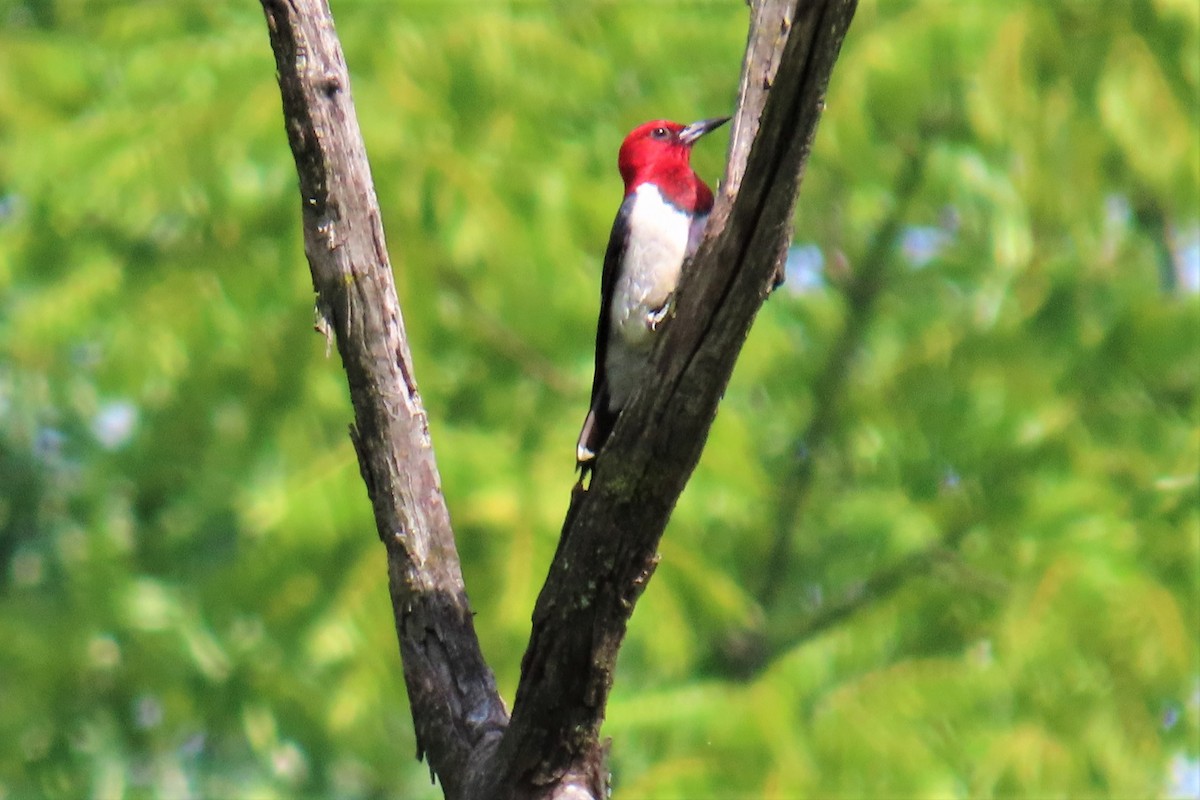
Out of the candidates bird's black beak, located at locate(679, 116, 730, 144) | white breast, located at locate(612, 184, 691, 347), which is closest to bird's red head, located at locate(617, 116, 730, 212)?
bird's black beak, located at locate(679, 116, 730, 144)

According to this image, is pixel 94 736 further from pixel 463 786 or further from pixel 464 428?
pixel 463 786

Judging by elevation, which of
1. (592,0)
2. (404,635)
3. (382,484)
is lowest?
(404,635)

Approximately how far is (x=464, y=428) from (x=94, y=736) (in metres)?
2.85

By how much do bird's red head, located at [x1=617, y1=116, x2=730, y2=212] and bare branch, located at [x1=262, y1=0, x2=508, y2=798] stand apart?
1.45 m

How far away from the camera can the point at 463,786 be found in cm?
328

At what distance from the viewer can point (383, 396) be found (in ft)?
11.3

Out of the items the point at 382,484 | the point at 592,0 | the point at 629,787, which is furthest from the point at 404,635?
the point at 592,0

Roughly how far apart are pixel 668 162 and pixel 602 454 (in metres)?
2.24

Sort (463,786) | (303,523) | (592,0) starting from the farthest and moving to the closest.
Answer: (592,0) → (303,523) → (463,786)

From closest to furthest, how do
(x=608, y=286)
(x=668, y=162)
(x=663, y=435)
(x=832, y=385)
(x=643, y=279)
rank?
(x=663, y=435) < (x=643, y=279) < (x=608, y=286) < (x=668, y=162) < (x=832, y=385)

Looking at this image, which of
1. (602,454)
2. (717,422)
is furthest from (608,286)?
(602,454)

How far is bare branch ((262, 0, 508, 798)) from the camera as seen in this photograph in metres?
3.29

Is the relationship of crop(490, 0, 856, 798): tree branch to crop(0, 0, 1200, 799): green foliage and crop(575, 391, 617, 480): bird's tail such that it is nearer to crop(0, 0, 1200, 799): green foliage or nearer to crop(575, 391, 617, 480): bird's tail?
crop(575, 391, 617, 480): bird's tail

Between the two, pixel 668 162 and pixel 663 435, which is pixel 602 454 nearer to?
pixel 663 435
